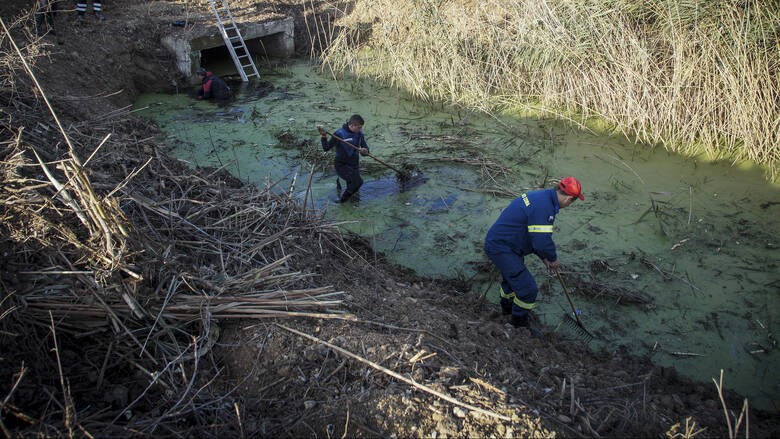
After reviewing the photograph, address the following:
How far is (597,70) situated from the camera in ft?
27.6

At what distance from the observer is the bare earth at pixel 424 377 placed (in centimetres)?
293

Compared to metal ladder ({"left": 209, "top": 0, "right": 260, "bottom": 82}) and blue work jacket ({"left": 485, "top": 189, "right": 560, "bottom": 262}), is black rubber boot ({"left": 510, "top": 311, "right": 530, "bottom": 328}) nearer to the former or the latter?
blue work jacket ({"left": 485, "top": 189, "right": 560, "bottom": 262})

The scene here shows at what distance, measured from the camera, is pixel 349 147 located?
6613 millimetres

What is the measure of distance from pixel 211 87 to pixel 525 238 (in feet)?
26.8

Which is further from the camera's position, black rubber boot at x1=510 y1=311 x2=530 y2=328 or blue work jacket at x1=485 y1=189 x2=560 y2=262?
black rubber boot at x1=510 y1=311 x2=530 y2=328

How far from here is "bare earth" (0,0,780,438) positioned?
2.93 metres

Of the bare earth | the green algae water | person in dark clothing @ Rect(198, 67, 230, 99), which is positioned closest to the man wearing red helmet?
the bare earth

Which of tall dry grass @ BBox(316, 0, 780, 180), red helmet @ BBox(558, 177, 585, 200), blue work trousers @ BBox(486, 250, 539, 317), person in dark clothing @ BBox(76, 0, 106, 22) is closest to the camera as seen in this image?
red helmet @ BBox(558, 177, 585, 200)

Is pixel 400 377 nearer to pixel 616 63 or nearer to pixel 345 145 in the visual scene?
pixel 345 145

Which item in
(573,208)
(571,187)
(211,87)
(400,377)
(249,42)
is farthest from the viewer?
(249,42)

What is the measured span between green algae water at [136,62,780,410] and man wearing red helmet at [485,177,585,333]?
0.62m

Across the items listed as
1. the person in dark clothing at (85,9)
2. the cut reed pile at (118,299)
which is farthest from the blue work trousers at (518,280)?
the person in dark clothing at (85,9)

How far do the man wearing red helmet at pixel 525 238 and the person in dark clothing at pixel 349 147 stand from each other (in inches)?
103

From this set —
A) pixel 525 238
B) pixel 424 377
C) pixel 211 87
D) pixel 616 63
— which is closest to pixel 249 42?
pixel 211 87
